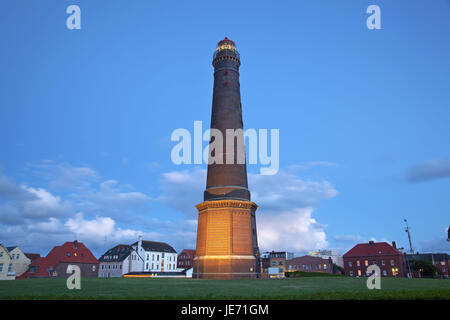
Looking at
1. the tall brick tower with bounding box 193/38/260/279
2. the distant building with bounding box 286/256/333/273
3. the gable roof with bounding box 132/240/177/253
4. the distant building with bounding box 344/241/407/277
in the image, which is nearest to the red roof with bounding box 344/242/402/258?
the distant building with bounding box 344/241/407/277

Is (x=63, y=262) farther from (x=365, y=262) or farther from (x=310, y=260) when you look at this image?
(x=365, y=262)

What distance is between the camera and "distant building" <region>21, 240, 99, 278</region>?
199 feet

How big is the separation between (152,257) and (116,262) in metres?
13.5

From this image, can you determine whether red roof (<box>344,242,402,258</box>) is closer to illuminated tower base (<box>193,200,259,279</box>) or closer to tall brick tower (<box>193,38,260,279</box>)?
tall brick tower (<box>193,38,260,279</box>)

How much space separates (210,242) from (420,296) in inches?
1062

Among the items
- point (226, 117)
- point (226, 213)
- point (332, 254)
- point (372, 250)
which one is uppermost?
point (226, 117)

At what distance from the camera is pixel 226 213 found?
37156 millimetres

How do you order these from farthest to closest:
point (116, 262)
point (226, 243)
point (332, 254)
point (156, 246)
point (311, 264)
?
point (332, 254) → point (311, 264) → point (156, 246) → point (116, 262) → point (226, 243)

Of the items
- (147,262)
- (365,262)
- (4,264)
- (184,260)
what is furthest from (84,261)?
(365,262)

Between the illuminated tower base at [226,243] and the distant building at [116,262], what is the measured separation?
4266 centimetres

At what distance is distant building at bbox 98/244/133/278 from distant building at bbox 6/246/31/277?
55.2 feet

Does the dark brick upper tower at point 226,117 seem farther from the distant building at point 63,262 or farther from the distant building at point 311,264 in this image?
the distant building at point 311,264
